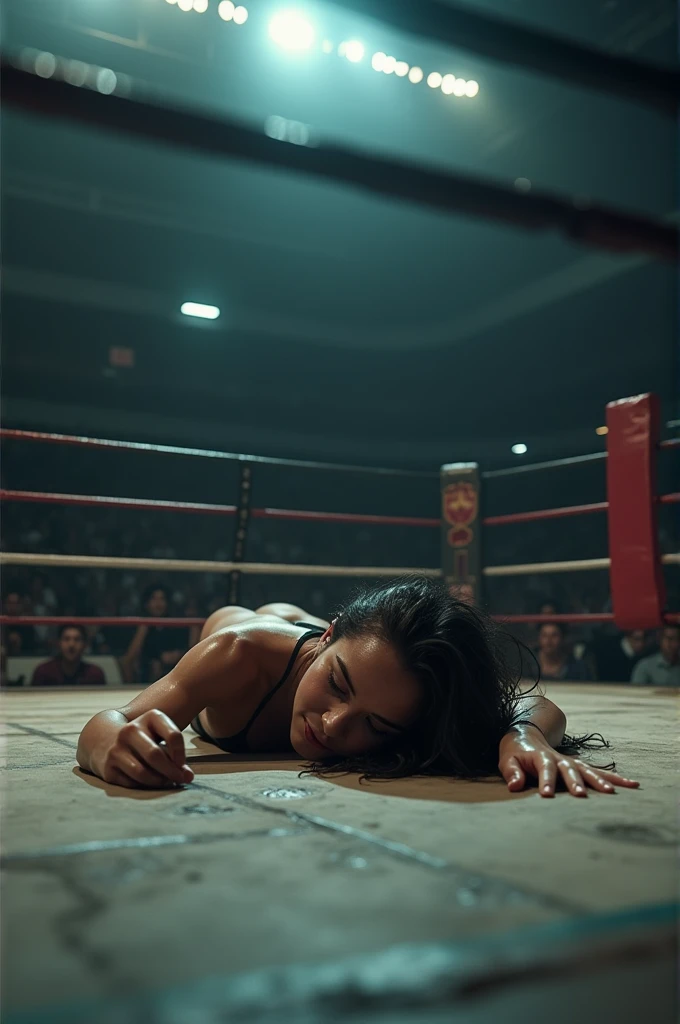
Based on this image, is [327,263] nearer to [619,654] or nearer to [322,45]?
[322,45]

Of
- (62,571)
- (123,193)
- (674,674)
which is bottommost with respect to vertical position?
(674,674)

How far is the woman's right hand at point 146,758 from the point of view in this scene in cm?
121

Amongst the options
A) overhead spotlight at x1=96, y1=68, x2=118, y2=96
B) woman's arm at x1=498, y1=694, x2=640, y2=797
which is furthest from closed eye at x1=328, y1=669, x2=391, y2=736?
overhead spotlight at x1=96, y1=68, x2=118, y2=96

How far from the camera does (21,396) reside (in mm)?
9812

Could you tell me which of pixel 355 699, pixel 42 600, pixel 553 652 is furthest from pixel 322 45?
pixel 355 699

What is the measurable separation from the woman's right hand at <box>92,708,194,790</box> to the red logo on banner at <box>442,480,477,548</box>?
2984 millimetres

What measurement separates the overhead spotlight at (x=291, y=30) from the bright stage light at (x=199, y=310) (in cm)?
368

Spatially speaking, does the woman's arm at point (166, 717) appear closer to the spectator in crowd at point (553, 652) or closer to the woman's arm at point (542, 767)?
the woman's arm at point (542, 767)

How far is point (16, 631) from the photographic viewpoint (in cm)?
733

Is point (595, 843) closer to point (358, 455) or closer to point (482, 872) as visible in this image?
point (482, 872)

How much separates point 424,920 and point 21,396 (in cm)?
1002

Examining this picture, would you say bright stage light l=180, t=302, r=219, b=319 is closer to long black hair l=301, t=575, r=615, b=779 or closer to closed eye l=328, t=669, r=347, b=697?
→ long black hair l=301, t=575, r=615, b=779

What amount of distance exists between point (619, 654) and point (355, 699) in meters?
5.19

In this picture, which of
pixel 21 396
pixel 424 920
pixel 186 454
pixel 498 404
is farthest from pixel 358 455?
pixel 424 920
